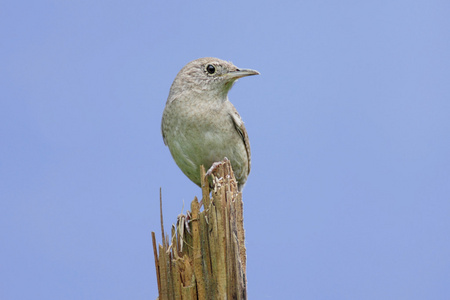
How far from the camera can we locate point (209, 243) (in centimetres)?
500

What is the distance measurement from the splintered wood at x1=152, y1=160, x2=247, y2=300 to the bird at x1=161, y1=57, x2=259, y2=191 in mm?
1072

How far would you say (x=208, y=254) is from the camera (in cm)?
500

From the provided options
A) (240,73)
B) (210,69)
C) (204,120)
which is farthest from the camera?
(210,69)

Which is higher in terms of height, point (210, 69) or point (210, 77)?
point (210, 69)

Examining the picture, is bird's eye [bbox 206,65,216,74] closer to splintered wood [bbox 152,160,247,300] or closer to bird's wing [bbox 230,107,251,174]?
bird's wing [bbox 230,107,251,174]

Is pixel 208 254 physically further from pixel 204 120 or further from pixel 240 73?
pixel 240 73

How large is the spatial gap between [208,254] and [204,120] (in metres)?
1.72

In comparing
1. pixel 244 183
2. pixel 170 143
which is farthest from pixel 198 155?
pixel 244 183

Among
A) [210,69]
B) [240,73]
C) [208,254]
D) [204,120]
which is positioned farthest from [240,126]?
[208,254]

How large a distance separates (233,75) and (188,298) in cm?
261

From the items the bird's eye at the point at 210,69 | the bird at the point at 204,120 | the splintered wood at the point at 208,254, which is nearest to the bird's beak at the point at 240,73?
the bird at the point at 204,120

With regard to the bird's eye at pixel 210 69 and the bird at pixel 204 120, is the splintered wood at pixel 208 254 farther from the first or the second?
the bird's eye at pixel 210 69

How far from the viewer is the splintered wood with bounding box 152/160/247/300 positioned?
16.2ft

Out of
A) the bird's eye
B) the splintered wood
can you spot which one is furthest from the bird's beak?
the splintered wood
